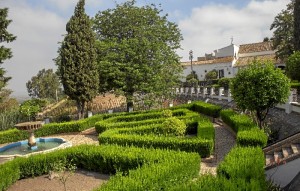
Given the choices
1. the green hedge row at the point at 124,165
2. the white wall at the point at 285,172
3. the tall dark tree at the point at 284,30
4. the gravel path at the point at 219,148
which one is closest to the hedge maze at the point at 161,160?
the green hedge row at the point at 124,165

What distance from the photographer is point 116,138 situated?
1425 cm

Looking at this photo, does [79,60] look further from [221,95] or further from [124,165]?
[124,165]

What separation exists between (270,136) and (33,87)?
85047mm

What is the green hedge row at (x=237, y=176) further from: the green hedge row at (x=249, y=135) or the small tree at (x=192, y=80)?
the small tree at (x=192, y=80)

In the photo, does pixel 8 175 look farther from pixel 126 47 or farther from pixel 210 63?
pixel 210 63

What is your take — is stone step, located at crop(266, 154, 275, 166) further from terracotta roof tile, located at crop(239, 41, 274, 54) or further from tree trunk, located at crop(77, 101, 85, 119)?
terracotta roof tile, located at crop(239, 41, 274, 54)

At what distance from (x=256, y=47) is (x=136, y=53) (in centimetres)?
3964

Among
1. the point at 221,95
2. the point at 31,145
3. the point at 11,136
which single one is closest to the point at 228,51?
the point at 221,95

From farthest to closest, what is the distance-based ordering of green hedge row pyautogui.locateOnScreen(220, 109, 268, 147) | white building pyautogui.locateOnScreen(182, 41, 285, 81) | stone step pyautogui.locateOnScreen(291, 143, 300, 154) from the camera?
white building pyautogui.locateOnScreen(182, 41, 285, 81) < green hedge row pyautogui.locateOnScreen(220, 109, 268, 147) < stone step pyautogui.locateOnScreen(291, 143, 300, 154)

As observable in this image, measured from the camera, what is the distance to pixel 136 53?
1043 inches

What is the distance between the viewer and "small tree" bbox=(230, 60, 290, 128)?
13859mm

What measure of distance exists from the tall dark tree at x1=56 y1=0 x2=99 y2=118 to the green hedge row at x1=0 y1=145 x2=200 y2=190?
41.5 feet

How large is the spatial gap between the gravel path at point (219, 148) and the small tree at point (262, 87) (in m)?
2.00

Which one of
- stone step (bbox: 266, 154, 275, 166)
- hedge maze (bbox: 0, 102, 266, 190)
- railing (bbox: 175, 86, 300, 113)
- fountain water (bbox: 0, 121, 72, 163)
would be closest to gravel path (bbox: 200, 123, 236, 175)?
hedge maze (bbox: 0, 102, 266, 190)
